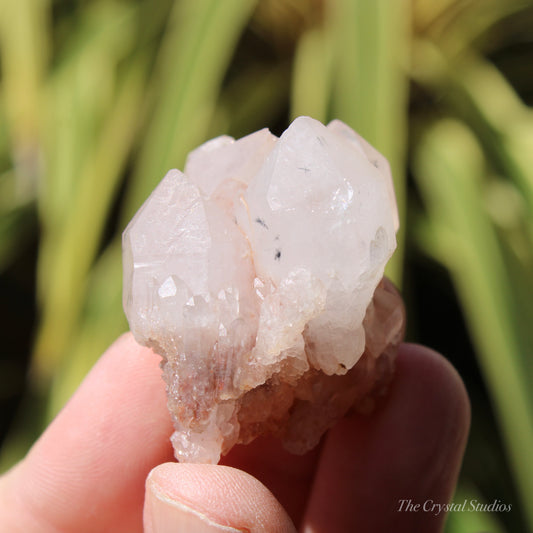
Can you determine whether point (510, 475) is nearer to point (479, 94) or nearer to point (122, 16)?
point (479, 94)

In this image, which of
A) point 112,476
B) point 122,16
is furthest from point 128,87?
point 112,476

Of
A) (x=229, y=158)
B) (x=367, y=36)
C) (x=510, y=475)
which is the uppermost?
(x=367, y=36)

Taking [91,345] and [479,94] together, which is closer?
[91,345]

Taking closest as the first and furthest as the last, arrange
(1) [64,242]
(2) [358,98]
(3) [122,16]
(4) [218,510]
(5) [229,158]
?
(4) [218,510], (5) [229,158], (2) [358,98], (1) [64,242], (3) [122,16]

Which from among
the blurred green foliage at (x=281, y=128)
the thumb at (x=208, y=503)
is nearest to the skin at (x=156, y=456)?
the thumb at (x=208, y=503)

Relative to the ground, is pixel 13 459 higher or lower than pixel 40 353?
lower

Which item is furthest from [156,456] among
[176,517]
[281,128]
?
[281,128]
